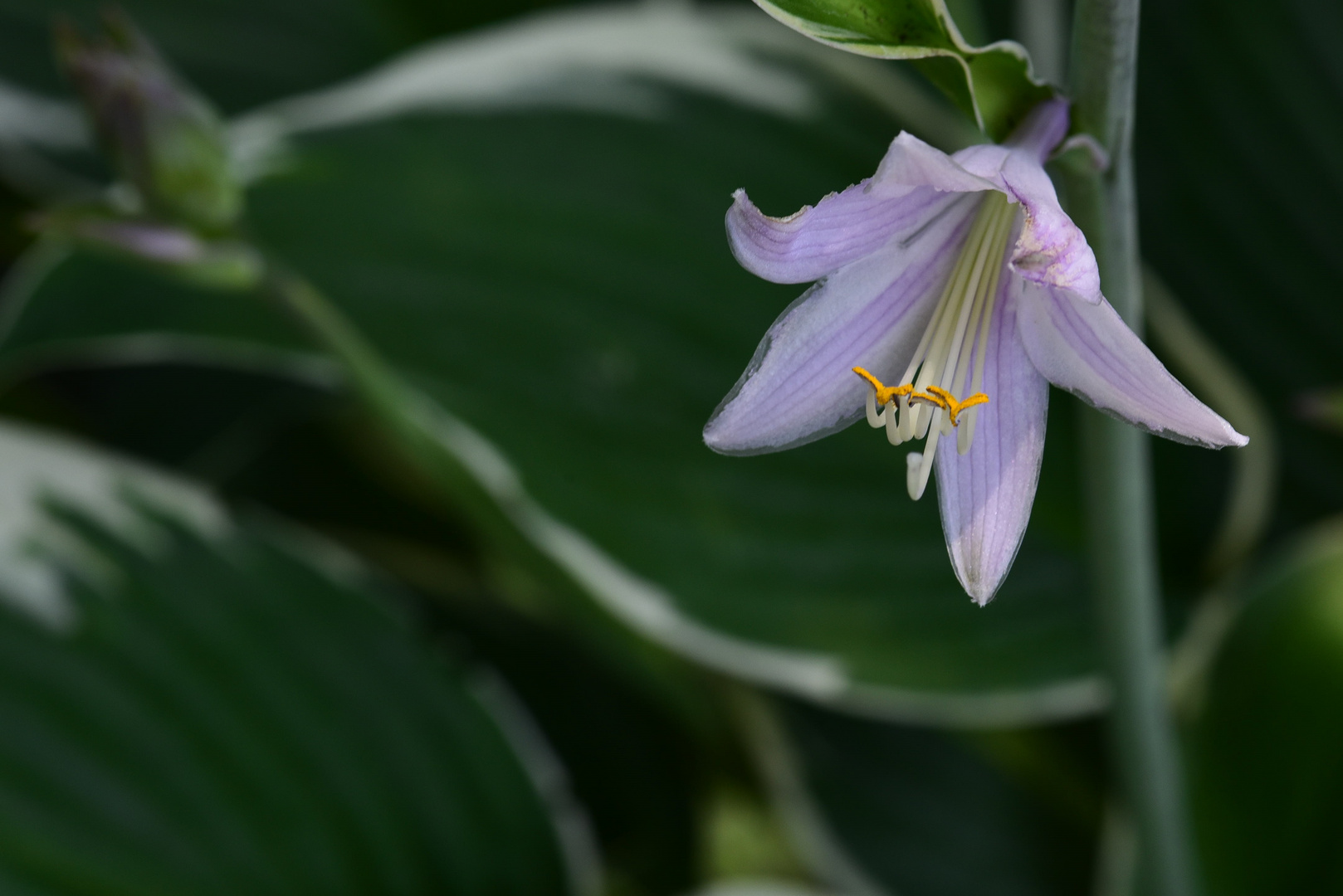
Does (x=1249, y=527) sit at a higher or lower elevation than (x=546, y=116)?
lower

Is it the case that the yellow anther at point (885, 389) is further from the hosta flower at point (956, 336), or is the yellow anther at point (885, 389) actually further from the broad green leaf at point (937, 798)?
the broad green leaf at point (937, 798)

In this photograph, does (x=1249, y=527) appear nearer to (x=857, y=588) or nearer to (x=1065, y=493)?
(x=1065, y=493)

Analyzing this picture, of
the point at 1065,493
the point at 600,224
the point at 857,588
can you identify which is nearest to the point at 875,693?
the point at 857,588

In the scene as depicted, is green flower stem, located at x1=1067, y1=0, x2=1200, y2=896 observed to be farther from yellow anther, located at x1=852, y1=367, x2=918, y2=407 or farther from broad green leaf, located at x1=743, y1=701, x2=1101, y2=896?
broad green leaf, located at x1=743, y1=701, x2=1101, y2=896

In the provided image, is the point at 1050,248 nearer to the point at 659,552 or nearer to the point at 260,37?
the point at 659,552

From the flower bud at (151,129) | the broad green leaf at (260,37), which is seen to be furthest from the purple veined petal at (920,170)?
the broad green leaf at (260,37)

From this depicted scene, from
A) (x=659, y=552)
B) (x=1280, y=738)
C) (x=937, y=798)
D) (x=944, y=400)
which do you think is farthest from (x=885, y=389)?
(x=937, y=798)
